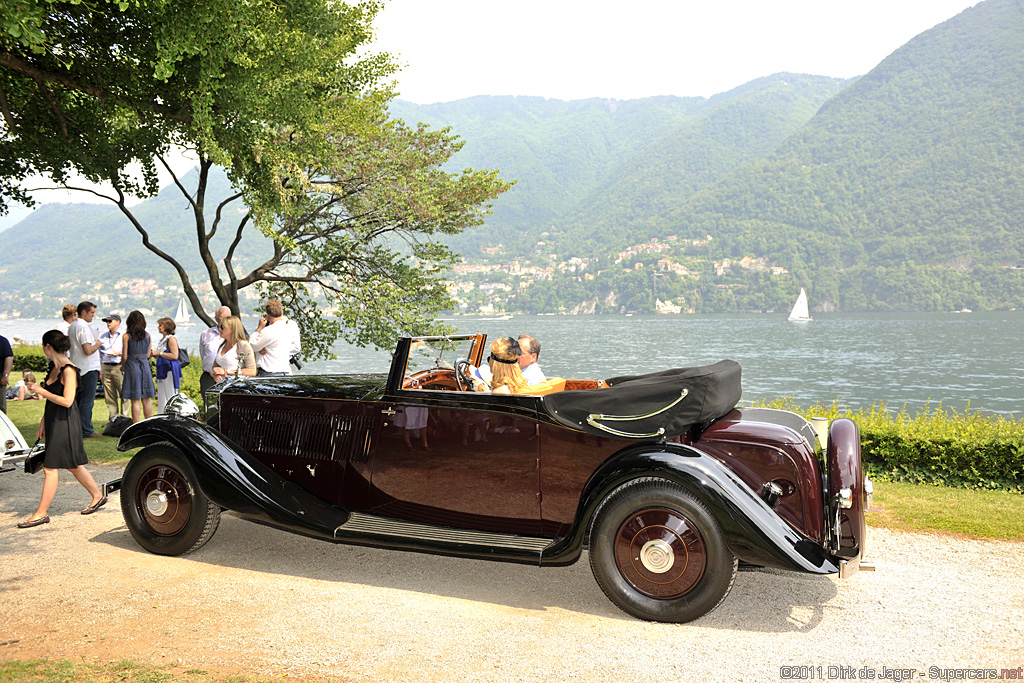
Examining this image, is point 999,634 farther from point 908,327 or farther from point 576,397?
point 908,327

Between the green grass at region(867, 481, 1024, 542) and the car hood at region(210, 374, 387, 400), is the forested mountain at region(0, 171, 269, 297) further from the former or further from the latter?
the green grass at region(867, 481, 1024, 542)

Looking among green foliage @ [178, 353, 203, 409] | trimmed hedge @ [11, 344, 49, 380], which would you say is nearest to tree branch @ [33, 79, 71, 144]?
green foliage @ [178, 353, 203, 409]

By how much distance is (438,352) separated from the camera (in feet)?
18.5

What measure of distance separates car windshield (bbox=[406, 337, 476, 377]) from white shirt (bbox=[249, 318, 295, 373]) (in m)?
3.52

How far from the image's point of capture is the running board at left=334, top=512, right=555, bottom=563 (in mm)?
4547

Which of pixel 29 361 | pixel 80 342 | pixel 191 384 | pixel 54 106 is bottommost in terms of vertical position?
pixel 191 384

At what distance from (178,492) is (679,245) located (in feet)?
488

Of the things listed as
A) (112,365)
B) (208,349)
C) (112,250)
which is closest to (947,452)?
(208,349)

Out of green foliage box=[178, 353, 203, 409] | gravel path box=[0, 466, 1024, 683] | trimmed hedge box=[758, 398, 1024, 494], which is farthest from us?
green foliage box=[178, 353, 203, 409]

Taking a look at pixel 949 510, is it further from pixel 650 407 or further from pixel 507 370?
pixel 507 370

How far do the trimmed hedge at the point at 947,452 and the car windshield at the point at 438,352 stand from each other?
423 cm

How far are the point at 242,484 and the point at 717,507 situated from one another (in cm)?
334

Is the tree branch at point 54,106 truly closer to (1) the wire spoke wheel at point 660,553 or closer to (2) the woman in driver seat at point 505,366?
(2) the woman in driver seat at point 505,366

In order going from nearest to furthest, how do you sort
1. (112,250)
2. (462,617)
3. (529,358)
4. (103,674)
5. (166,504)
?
(103,674) < (462,617) < (166,504) < (529,358) < (112,250)
